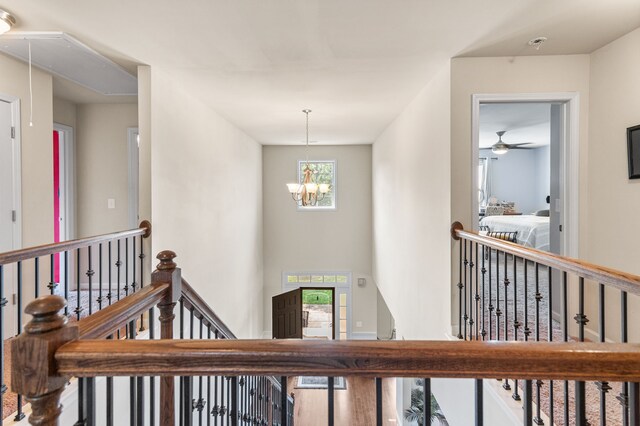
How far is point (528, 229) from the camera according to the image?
19.6 feet

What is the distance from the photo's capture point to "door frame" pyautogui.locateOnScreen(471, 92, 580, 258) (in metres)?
2.88

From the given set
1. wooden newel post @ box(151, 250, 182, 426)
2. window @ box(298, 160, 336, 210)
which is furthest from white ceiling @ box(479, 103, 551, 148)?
wooden newel post @ box(151, 250, 182, 426)

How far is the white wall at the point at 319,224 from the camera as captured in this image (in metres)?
7.89

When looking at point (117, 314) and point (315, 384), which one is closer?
point (117, 314)

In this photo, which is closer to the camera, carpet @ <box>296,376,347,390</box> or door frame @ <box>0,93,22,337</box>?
door frame @ <box>0,93,22,337</box>

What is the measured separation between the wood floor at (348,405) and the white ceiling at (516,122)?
15.9 feet

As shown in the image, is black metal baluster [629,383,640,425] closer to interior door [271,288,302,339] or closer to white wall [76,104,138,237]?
white wall [76,104,138,237]

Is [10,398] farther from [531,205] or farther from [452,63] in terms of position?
[531,205]

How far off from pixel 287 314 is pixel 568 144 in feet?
21.2

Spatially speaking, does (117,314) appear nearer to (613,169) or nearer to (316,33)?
(316,33)

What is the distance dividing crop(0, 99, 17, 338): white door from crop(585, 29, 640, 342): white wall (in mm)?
4961

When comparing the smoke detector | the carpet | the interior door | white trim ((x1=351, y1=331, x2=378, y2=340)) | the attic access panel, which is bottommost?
the carpet

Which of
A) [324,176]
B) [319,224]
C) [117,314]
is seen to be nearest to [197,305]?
[117,314]

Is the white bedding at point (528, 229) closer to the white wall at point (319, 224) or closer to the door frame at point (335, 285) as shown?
the white wall at point (319, 224)
